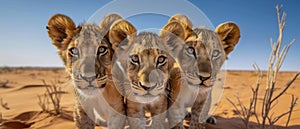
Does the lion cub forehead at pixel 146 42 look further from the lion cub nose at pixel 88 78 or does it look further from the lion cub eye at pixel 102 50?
the lion cub nose at pixel 88 78

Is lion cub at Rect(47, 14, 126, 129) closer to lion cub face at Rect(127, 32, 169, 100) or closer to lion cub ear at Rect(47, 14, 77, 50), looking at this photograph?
lion cub ear at Rect(47, 14, 77, 50)

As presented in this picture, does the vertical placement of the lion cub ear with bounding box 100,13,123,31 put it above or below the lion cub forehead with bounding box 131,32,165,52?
above

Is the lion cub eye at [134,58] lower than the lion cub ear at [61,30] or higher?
lower

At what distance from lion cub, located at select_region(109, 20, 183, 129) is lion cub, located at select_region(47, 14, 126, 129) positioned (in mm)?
156

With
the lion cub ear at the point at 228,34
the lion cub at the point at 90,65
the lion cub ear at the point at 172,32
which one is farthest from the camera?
the lion cub ear at the point at 228,34

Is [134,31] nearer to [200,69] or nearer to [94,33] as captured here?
[94,33]

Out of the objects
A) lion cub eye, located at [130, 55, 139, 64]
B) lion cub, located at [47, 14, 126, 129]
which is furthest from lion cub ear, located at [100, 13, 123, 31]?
lion cub eye, located at [130, 55, 139, 64]

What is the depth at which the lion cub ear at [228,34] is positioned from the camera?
4.16 m

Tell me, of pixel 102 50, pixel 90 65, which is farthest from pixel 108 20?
pixel 90 65

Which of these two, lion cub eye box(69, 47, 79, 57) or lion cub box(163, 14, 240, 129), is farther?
lion cub box(163, 14, 240, 129)

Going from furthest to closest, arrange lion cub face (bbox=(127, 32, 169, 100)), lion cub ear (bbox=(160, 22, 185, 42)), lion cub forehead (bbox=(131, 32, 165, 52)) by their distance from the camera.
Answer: lion cub ear (bbox=(160, 22, 185, 42)) < lion cub forehead (bbox=(131, 32, 165, 52)) < lion cub face (bbox=(127, 32, 169, 100))

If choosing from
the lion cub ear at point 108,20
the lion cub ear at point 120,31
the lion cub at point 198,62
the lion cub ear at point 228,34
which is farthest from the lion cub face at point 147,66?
the lion cub ear at point 228,34

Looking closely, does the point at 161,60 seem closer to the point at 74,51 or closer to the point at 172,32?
the point at 172,32

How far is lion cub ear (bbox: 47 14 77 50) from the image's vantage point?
3584mm
